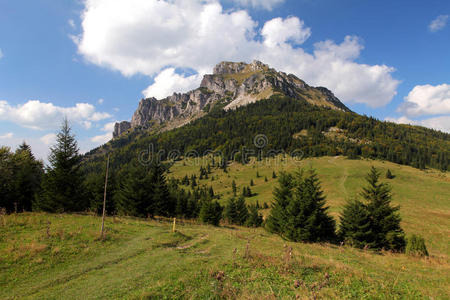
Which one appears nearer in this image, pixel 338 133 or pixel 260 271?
pixel 260 271

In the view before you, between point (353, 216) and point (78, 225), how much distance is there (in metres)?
32.1

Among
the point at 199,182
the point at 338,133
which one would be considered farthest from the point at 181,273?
the point at 338,133

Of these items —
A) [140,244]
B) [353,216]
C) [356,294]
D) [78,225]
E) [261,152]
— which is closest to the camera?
[356,294]

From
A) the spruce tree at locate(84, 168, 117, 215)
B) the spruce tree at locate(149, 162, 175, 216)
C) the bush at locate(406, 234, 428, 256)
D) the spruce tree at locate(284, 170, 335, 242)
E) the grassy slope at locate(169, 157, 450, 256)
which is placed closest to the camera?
the bush at locate(406, 234, 428, 256)

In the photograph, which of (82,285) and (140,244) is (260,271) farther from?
(140,244)

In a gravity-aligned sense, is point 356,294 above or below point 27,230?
above

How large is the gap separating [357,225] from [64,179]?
1620 inches

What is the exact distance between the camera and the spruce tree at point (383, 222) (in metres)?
25.7

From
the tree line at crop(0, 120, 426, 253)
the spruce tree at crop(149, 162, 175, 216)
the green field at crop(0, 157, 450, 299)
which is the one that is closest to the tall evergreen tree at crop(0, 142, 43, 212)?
the tree line at crop(0, 120, 426, 253)

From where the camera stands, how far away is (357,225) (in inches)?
1037

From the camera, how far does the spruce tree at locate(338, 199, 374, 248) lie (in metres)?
25.9

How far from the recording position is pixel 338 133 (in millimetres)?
192125

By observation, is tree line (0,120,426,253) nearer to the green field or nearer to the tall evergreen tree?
the tall evergreen tree

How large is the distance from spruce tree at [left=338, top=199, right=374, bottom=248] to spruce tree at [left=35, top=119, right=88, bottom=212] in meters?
38.6
